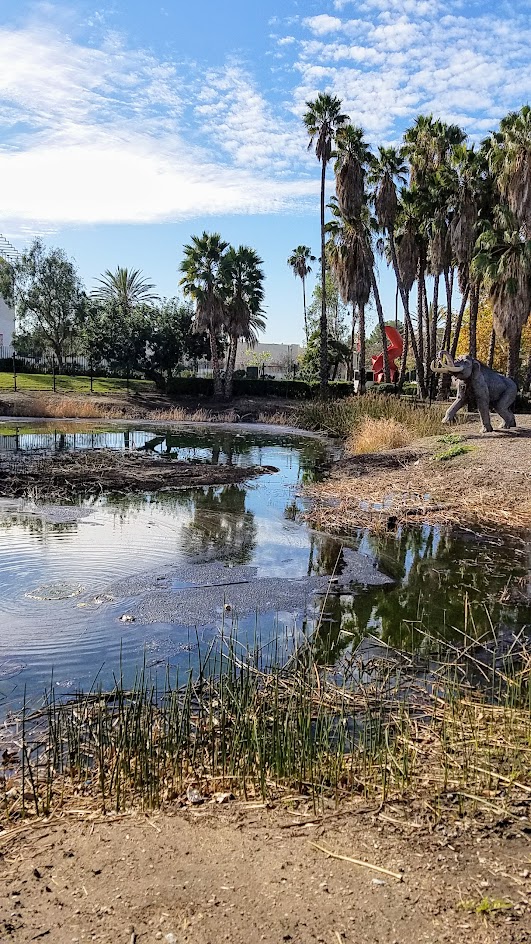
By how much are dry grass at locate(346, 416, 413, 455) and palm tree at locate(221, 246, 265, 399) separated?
23258 mm

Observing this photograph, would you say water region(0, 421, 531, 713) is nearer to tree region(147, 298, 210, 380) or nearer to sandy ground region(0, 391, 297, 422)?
sandy ground region(0, 391, 297, 422)

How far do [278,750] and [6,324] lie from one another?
5995 cm

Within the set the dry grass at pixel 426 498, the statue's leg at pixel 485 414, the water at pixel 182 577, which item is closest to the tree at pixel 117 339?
the statue's leg at pixel 485 414

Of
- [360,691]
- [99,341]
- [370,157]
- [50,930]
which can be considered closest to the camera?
[50,930]

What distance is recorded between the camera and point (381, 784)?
3.90 metres

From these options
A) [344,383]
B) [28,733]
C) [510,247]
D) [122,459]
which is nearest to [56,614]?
[28,733]

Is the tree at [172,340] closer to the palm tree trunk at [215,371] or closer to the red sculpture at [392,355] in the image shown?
the palm tree trunk at [215,371]

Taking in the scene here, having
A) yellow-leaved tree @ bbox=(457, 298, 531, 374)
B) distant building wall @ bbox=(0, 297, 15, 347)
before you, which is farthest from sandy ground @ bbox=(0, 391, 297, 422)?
distant building wall @ bbox=(0, 297, 15, 347)

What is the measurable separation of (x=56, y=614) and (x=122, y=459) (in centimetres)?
1318

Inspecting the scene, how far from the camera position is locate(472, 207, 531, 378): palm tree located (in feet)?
93.1

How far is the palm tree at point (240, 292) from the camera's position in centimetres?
4462

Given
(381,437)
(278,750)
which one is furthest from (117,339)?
(278,750)

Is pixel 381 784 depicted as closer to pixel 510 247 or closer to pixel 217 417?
pixel 510 247

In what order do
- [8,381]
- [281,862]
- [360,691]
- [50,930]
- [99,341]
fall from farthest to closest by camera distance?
1. [99,341]
2. [8,381]
3. [360,691]
4. [281,862]
5. [50,930]
